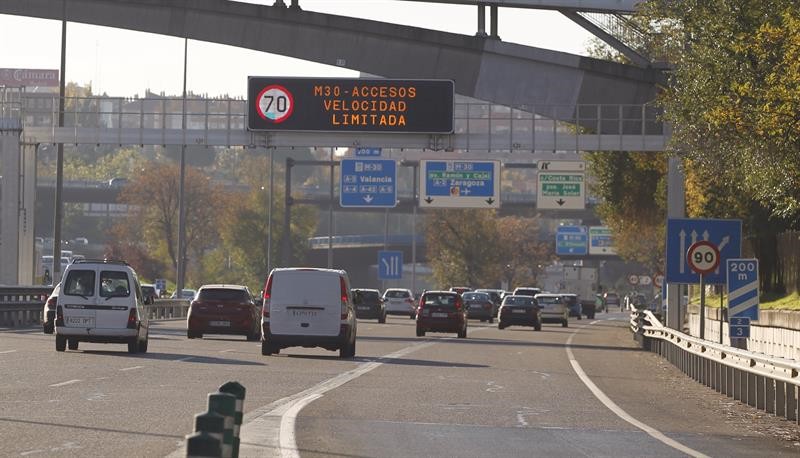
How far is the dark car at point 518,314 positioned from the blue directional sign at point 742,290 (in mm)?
36522

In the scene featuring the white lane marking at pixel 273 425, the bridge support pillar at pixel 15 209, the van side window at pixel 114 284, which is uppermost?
the bridge support pillar at pixel 15 209

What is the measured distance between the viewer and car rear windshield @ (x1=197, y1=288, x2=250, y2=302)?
1741 inches

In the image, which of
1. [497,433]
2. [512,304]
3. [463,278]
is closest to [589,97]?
[512,304]

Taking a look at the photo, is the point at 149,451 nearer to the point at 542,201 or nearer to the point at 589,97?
the point at 589,97

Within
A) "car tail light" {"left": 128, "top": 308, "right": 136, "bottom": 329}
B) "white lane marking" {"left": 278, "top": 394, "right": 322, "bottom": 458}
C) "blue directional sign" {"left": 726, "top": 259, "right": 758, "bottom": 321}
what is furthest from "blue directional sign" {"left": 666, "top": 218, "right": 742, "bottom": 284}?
"white lane marking" {"left": 278, "top": 394, "right": 322, "bottom": 458}

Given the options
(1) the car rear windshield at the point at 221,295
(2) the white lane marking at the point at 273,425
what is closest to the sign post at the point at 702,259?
(2) the white lane marking at the point at 273,425

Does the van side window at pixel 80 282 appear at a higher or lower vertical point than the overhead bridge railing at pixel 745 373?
higher

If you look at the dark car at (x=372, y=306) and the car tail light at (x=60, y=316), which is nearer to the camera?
the car tail light at (x=60, y=316)

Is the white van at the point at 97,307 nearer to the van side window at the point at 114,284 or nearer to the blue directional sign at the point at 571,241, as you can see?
the van side window at the point at 114,284

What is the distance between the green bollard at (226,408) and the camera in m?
9.45

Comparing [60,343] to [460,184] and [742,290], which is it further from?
[460,184]

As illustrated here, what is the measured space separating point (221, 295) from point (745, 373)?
21.5m

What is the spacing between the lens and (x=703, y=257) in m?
31.2

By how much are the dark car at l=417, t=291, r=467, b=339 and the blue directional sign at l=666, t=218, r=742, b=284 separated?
19.6 m
